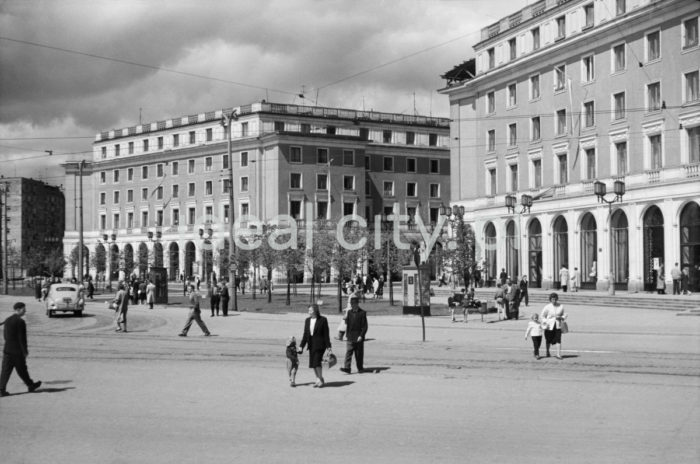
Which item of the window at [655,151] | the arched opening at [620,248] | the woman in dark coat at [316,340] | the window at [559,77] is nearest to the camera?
the woman in dark coat at [316,340]

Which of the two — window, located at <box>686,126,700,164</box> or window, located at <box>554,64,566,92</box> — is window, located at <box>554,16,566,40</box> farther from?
window, located at <box>686,126,700,164</box>

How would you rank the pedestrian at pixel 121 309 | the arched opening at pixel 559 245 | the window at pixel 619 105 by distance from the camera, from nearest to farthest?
the pedestrian at pixel 121 309 → the window at pixel 619 105 → the arched opening at pixel 559 245

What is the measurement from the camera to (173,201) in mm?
95312

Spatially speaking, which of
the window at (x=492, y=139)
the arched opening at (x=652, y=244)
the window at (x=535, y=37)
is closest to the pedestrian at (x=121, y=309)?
the arched opening at (x=652, y=244)

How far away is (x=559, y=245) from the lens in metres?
54.6

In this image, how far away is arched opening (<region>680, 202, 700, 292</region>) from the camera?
143ft

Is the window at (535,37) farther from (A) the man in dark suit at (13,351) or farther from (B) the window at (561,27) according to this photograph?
(A) the man in dark suit at (13,351)

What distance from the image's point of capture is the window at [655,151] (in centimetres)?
4644

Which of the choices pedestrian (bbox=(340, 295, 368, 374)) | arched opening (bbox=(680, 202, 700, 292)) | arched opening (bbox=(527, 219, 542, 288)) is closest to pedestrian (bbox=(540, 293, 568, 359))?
pedestrian (bbox=(340, 295, 368, 374))

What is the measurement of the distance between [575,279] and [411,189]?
4659 centimetres

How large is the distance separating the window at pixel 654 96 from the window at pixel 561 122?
779 centimetres

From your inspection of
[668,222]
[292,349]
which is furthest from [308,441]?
[668,222]

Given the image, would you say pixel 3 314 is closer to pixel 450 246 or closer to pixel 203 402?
pixel 450 246

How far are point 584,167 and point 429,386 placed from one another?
39.5 m
